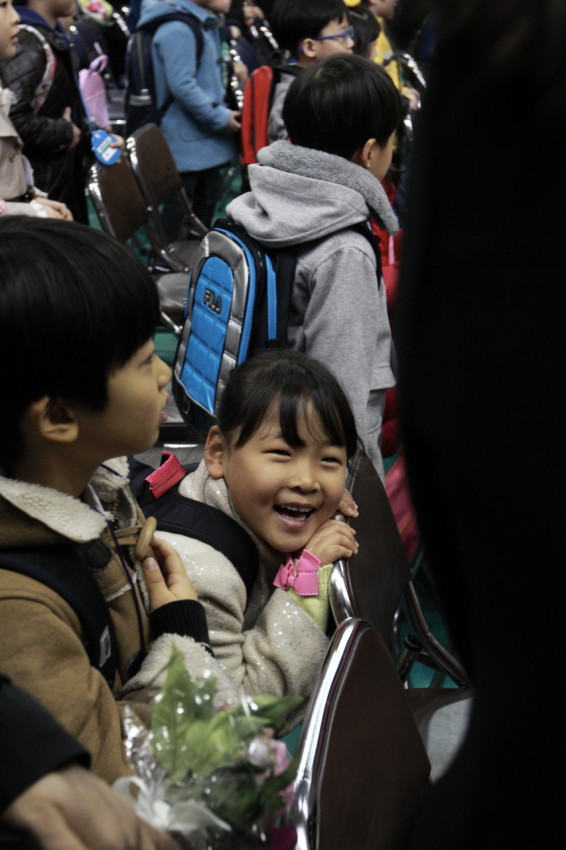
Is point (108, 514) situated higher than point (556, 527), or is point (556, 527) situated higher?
point (556, 527)

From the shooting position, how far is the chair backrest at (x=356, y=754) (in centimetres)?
104

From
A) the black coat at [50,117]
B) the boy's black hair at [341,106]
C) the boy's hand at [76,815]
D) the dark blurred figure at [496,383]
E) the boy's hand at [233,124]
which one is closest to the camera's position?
the dark blurred figure at [496,383]

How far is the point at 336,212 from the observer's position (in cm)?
210

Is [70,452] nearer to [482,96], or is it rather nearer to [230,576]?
[230,576]

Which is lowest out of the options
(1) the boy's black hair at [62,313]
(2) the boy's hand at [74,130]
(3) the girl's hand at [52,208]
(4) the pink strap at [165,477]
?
(2) the boy's hand at [74,130]

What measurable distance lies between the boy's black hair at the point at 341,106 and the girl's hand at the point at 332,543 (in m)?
1.03

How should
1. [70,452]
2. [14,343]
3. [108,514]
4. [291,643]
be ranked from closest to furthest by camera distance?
[14,343] < [70,452] < [108,514] < [291,643]

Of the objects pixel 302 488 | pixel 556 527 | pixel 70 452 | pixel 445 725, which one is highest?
pixel 556 527

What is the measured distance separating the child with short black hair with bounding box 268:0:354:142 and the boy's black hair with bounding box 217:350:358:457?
2.13 m

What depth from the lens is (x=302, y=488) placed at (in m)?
1.67

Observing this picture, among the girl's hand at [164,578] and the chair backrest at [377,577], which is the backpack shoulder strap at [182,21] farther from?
the girl's hand at [164,578]

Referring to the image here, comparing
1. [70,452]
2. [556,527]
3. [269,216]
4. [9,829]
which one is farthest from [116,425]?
[269,216]

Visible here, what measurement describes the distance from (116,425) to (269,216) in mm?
1119

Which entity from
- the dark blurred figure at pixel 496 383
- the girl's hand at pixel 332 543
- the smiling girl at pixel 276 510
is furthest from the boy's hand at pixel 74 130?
the dark blurred figure at pixel 496 383
